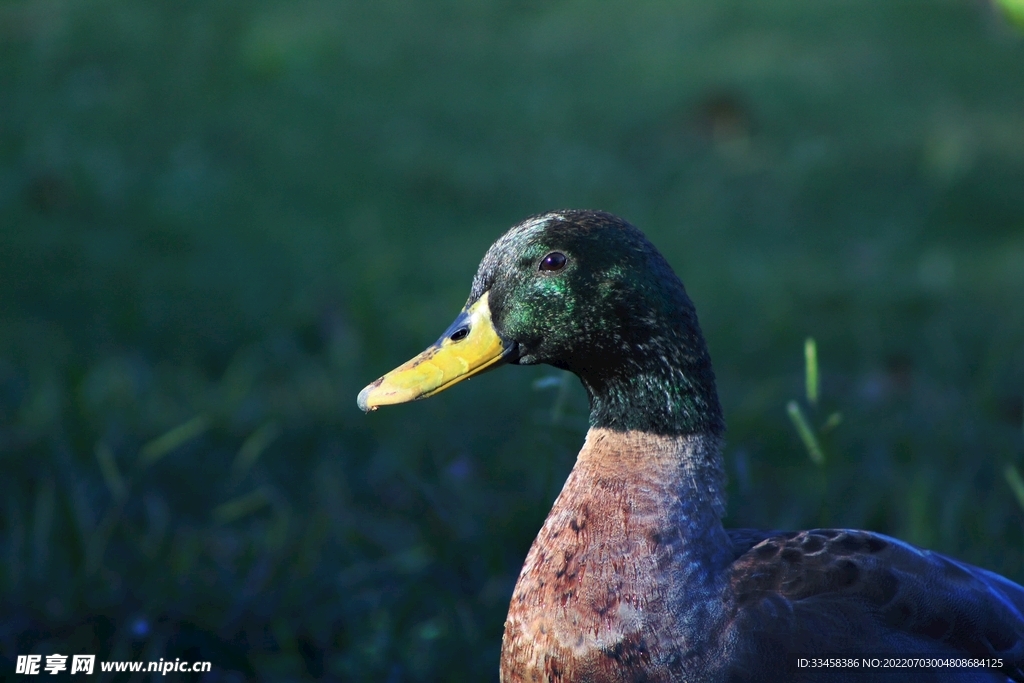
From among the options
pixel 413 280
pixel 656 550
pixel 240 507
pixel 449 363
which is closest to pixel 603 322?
pixel 449 363

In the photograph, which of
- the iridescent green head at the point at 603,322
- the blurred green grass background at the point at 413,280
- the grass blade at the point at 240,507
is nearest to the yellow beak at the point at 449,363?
the iridescent green head at the point at 603,322

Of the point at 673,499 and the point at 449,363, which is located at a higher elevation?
the point at 449,363

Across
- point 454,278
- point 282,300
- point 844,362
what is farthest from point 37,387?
point 844,362

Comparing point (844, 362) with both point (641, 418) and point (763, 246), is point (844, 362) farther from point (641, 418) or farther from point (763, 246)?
point (641, 418)

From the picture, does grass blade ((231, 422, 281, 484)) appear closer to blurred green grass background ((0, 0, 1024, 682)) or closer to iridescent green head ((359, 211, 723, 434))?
blurred green grass background ((0, 0, 1024, 682))

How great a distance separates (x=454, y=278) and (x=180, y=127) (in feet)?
4.94

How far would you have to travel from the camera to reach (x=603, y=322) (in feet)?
6.79

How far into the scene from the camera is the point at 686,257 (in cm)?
468

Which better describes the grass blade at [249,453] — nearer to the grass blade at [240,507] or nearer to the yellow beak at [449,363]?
the grass blade at [240,507]

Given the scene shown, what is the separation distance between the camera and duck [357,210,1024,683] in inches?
75.7

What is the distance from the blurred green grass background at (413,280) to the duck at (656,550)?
0.48 metres

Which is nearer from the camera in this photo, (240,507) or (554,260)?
(554,260)

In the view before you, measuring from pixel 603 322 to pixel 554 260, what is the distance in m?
0.14

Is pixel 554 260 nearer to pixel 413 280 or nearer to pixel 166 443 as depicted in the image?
pixel 166 443
